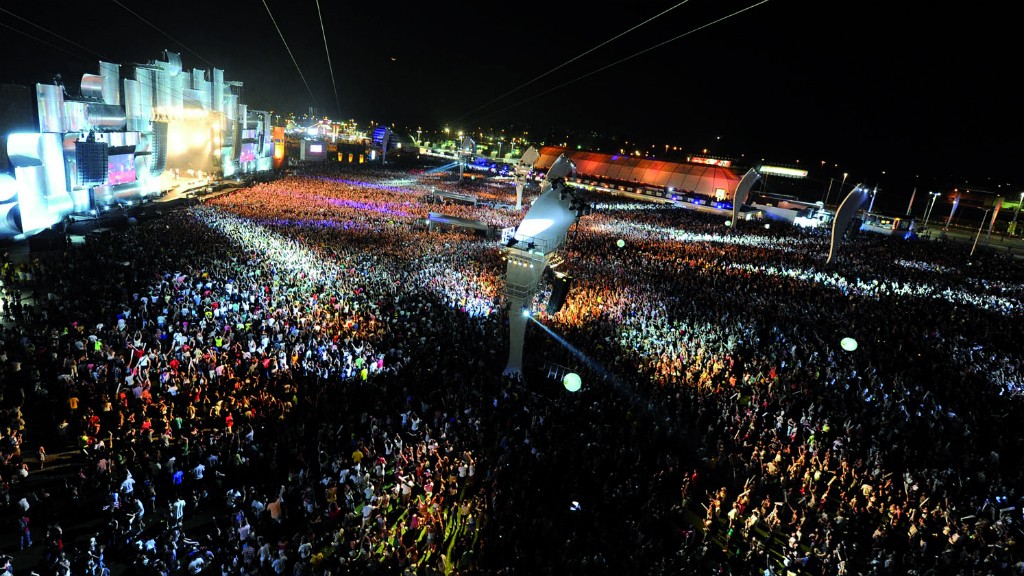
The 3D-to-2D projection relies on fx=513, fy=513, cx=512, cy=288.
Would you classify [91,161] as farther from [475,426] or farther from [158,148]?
[475,426]

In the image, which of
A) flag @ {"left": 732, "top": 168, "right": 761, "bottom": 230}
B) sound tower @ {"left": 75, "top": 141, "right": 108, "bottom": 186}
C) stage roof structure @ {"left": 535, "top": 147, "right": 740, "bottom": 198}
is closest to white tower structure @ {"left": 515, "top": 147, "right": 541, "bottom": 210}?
flag @ {"left": 732, "top": 168, "right": 761, "bottom": 230}

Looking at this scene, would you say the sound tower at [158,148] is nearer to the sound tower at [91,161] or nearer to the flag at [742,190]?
the sound tower at [91,161]

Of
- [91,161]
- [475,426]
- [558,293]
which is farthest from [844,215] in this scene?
[91,161]

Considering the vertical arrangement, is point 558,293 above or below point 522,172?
below

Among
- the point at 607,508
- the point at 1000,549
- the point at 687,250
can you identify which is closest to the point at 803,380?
the point at 1000,549

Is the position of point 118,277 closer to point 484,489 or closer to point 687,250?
point 484,489

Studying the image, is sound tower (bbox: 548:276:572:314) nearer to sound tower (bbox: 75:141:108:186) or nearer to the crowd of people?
the crowd of people
